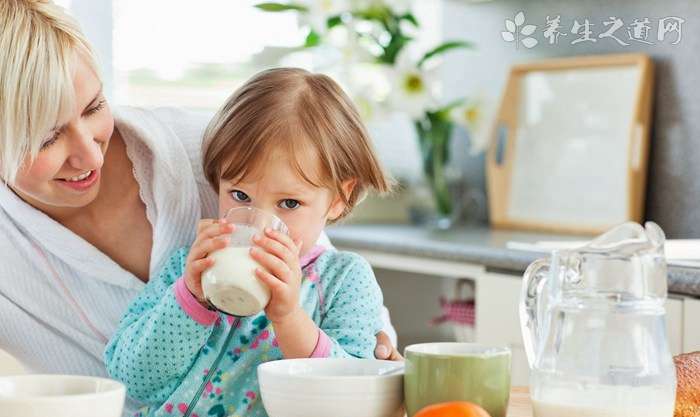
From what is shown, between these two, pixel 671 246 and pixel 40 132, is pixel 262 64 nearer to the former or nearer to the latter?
pixel 671 246

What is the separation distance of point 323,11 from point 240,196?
83.4 inches

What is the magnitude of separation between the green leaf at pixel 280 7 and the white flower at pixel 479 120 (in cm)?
58

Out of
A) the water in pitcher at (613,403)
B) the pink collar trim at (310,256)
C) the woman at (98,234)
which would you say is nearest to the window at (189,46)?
the woman at (98,234)

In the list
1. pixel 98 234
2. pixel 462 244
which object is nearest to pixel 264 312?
pixel 98 234

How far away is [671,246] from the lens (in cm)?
245

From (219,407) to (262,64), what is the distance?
237cm

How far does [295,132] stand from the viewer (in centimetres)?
141

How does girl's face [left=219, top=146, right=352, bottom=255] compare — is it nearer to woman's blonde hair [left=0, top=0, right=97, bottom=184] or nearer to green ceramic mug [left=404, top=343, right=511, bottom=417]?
woman's blonde hair [left=0, top=0, right=97, bottom=184]

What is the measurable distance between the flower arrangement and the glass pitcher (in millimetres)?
2302

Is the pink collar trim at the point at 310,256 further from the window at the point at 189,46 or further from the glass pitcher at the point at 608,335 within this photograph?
the window at the point at 189,46

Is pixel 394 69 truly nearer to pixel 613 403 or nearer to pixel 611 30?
pixel 611 30

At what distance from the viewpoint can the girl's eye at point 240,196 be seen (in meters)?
1.38

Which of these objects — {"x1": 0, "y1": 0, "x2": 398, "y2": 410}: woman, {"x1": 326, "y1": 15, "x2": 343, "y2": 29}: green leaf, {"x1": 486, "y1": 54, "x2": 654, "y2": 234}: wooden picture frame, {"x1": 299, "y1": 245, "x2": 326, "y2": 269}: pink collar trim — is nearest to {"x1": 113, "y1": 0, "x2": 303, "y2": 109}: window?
{"x1": 326, "y1": 15, "x2": 343, "y2": 29}: green leaf

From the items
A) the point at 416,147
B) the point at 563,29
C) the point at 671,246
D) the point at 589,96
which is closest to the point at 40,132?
the point at 671,246
